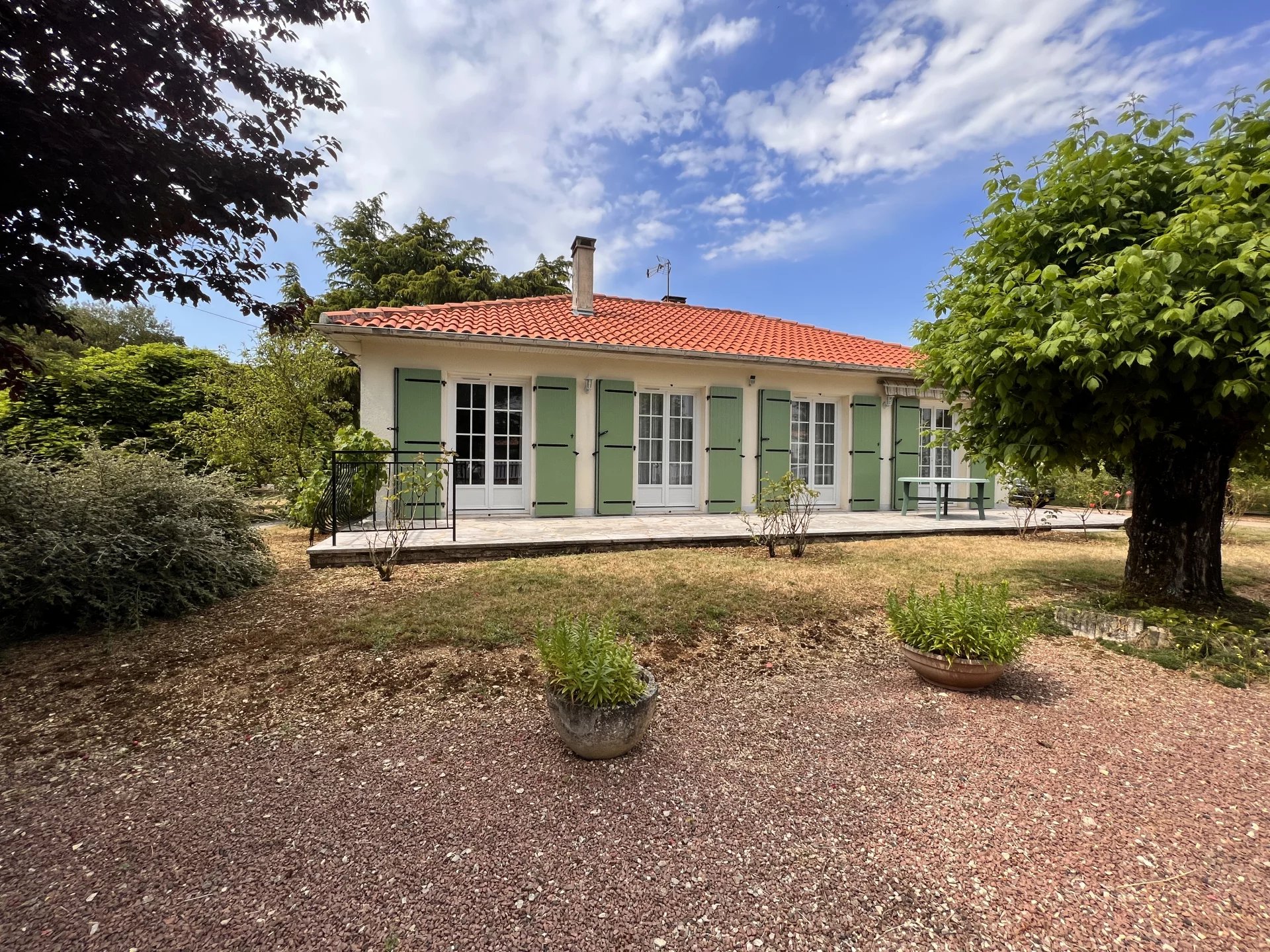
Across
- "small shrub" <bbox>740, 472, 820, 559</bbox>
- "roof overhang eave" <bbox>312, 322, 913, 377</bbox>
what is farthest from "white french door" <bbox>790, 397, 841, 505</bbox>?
"small shrub" <bbox>740, 472, 820, 559</bbox>

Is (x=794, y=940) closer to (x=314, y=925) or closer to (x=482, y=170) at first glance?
(x=314, y=925)

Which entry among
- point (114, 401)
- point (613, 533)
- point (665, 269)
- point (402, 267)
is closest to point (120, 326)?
point (402, 267)

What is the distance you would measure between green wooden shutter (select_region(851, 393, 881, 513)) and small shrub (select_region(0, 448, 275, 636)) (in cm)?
888

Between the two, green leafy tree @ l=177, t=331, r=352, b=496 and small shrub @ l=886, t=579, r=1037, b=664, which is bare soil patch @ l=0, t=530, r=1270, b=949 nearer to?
small shrub @ l=886, t=579, r=1037, b=664

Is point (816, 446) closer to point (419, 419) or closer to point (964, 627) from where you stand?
point (419, 419)

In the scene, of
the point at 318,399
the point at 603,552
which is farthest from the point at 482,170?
the point at 603,552

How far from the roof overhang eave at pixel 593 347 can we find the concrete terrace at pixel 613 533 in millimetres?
2511

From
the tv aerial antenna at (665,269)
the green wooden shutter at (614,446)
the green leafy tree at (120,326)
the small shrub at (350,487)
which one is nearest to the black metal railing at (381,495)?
the small shrub at (350,487)

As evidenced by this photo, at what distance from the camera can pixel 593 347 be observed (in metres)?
7.93

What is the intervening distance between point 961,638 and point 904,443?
7918mm

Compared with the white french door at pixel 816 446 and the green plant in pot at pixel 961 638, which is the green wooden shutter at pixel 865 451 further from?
the green plant in pot at pixel 961 638

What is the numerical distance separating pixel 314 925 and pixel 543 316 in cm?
861

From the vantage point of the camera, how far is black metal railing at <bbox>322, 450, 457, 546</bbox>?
676 cm

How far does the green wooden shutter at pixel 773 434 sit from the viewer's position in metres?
9.15
